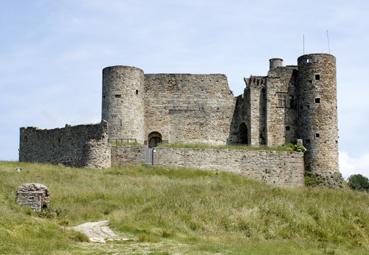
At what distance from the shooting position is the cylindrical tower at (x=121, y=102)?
3694 cm

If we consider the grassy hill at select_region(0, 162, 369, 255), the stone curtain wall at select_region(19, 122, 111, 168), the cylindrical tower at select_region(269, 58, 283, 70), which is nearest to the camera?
the grassy hill at select_region(0, 162, 369, 255)

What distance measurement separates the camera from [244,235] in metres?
16.2

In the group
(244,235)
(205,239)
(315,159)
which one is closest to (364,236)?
(244,235)

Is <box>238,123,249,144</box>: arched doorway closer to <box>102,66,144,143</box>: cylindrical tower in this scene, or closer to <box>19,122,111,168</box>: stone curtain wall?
<box>102,66,144,143</box>: cylindrical tower

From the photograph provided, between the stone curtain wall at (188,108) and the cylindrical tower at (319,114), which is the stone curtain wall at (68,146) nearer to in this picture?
the stone curtain wall at (188,108)

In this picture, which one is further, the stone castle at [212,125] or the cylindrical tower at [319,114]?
the cylindrical tower at [319,114]

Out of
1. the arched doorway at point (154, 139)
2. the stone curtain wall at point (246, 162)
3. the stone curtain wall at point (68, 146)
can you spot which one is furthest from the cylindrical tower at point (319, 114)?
the stone curtain wall at point (68, 146)

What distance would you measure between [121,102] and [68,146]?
15.6ft

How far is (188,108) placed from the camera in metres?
40.3

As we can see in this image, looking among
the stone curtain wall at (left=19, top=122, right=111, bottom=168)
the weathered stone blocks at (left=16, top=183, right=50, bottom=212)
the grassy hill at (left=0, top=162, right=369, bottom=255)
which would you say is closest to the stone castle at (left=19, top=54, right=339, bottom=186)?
the stone curtain wall at (left=19, top=122, right=111, bottom=168)

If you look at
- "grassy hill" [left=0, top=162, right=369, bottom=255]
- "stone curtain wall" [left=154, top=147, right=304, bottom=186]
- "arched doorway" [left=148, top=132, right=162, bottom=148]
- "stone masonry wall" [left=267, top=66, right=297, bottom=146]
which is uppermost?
"stone masonry wall" [left=267, top=66, right=297, bottom=146]

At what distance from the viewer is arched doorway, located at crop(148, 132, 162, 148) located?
4006 centimetres

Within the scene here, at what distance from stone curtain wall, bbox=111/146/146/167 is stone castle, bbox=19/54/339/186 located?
0.06 meters

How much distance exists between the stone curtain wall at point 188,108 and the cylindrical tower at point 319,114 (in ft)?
18.0
